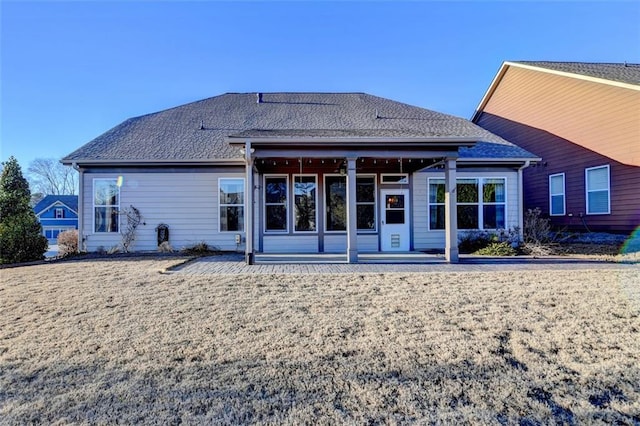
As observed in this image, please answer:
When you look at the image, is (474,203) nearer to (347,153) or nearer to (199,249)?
(347,153)

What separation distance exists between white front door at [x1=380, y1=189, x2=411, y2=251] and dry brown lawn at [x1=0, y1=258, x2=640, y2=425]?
16.9 ft

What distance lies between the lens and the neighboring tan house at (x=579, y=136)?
37.4 feet

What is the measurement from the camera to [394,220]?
11523mm

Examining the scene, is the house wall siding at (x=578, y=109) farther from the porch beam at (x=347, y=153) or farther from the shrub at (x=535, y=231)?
the porch beam at (x=347, y=153)

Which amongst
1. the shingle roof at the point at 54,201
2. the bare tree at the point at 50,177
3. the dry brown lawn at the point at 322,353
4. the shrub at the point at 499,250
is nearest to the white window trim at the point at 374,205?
the shrub at the point at 499,250

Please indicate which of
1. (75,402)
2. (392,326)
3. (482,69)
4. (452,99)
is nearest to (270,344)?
(392,326)

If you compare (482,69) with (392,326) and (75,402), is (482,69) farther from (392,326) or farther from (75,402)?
(75,402)

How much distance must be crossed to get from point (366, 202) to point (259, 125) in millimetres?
→ 4924

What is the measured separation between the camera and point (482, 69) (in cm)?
2128

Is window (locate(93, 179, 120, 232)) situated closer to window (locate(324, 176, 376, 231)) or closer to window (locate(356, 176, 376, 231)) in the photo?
window (locate(324, 176, 376, 231))

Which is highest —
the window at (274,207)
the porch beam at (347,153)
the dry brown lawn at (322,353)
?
the porch beam at (347,153)

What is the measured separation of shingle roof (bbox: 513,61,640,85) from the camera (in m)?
12.1

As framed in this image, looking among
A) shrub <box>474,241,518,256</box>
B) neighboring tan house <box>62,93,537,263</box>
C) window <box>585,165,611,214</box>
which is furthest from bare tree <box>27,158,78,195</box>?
window <box>585,165,611,214</box>

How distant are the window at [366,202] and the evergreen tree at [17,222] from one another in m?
9.56
